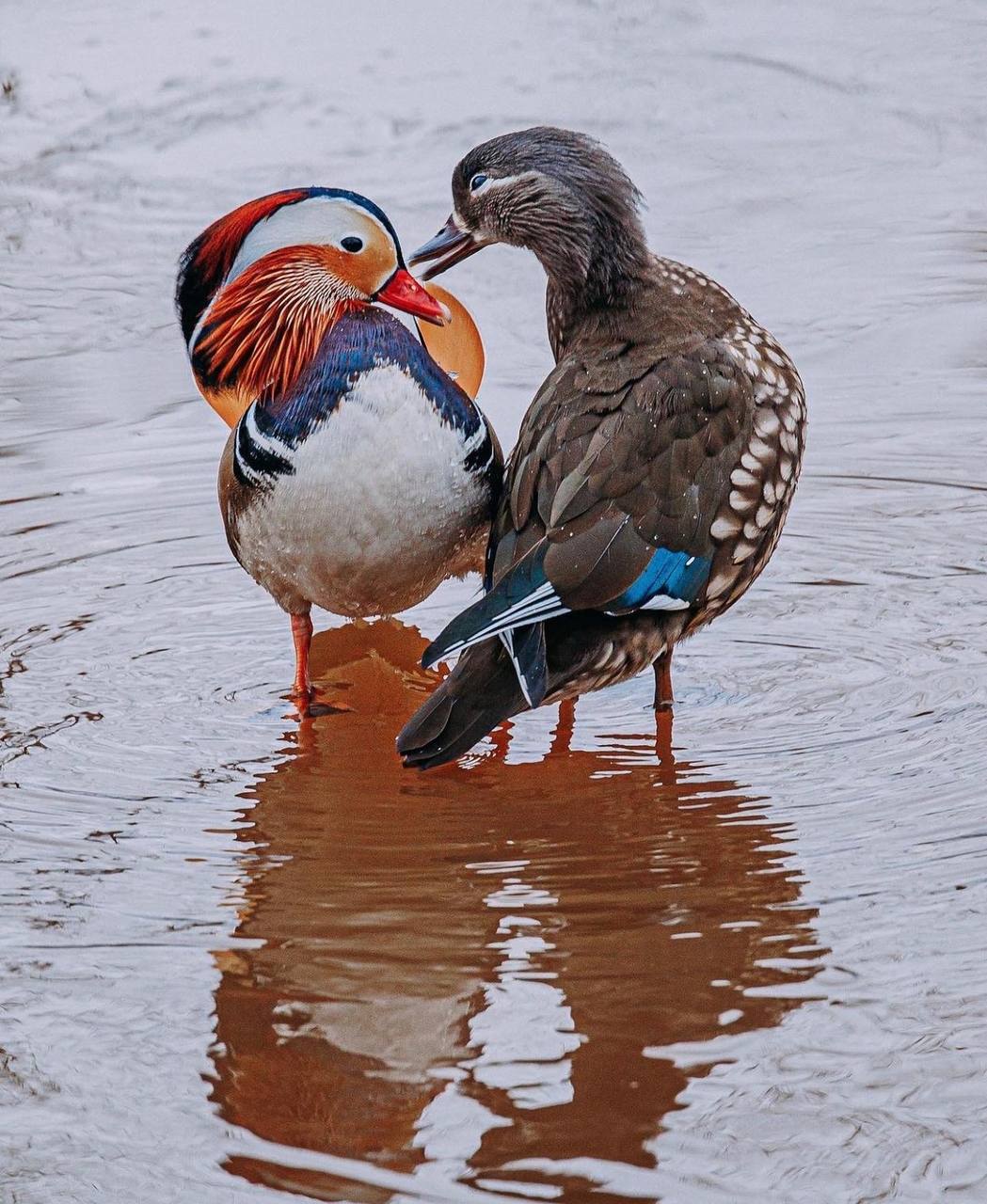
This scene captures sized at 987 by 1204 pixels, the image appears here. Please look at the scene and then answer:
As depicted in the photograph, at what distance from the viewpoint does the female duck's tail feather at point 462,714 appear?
4.16 metres

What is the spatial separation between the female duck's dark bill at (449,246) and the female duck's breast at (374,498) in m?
0.65

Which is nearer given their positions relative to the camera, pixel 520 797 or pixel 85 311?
pixel 520 797

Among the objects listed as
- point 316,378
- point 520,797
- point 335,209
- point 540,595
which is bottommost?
point 520,797

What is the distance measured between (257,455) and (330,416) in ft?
0.76

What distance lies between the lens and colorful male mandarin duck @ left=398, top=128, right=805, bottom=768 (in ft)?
13.7

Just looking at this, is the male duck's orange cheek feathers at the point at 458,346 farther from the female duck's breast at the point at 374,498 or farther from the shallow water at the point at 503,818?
the shallow water at the point at 503,818

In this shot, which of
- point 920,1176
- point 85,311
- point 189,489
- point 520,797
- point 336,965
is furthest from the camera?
point 85,311

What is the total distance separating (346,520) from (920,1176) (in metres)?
2.14

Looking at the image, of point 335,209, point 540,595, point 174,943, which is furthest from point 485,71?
point 174,943

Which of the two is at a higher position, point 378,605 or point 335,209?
point 335,209

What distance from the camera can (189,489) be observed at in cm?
633

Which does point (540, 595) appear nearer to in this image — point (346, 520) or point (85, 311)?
point (346, 520)

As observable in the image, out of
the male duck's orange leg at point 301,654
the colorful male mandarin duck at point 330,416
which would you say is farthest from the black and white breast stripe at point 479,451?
the male duck's orange leg at point 301,654

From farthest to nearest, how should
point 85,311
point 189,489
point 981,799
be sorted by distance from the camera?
point 85,311
point 189,489
point 981,799
